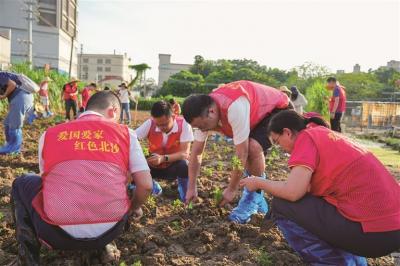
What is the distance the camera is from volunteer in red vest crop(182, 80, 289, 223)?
136 inches

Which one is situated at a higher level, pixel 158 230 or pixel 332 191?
pixel 332 191

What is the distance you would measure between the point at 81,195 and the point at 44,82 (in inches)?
526

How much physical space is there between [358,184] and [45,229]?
1912 mm

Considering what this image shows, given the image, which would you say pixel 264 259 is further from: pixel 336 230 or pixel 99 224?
pixel 99 224

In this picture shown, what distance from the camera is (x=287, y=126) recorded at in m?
2.75

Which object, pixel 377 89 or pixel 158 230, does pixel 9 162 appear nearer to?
pixel 158 230

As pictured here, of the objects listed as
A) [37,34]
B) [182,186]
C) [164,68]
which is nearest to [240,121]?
[182,186]

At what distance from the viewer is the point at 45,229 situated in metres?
2.44

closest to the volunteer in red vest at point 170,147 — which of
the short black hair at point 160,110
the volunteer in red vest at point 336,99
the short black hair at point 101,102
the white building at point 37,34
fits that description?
the short black hair at point 160,110

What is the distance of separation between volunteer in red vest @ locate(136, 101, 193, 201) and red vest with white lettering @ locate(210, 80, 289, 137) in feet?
3.19

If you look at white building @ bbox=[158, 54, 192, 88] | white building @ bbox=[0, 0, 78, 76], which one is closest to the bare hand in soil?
white building @ bbox=[0, 0, 78, 76]

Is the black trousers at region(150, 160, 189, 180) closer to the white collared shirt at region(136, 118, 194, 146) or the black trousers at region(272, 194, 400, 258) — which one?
the white collared shirt at region(136, 118, 194, 146)

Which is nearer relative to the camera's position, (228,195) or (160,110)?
(228,195)

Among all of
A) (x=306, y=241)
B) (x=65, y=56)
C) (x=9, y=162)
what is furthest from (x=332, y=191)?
(x=65, y=56)
